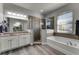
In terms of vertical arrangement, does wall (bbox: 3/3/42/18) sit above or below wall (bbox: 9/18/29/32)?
above

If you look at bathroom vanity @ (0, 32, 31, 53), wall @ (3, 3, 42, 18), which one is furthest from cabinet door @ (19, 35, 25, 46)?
wall @ (3, 3, 42, 18)

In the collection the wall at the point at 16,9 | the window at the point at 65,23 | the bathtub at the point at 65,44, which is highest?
the wall at the point at 16,9

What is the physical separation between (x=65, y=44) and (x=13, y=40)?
4.81 feet

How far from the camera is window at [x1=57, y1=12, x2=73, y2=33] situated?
1919 mm

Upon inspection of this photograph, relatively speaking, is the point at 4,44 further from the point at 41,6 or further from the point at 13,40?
the point at 41,6

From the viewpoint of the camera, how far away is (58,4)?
70.6 inches

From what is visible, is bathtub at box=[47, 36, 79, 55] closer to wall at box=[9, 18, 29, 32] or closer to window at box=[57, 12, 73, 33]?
window at box=[57, 12, 73, 33]

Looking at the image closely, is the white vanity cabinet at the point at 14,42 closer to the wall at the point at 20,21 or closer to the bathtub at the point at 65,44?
the wall at the point at 20,21

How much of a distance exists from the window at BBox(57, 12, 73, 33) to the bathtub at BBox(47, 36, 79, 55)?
0.83 feet

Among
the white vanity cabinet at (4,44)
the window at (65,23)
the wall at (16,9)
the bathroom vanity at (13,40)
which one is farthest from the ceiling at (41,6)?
the white vanity cabinet at (4,44)

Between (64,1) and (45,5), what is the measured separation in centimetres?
45

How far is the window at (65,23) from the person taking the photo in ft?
6.30

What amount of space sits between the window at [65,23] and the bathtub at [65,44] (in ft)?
0.83
